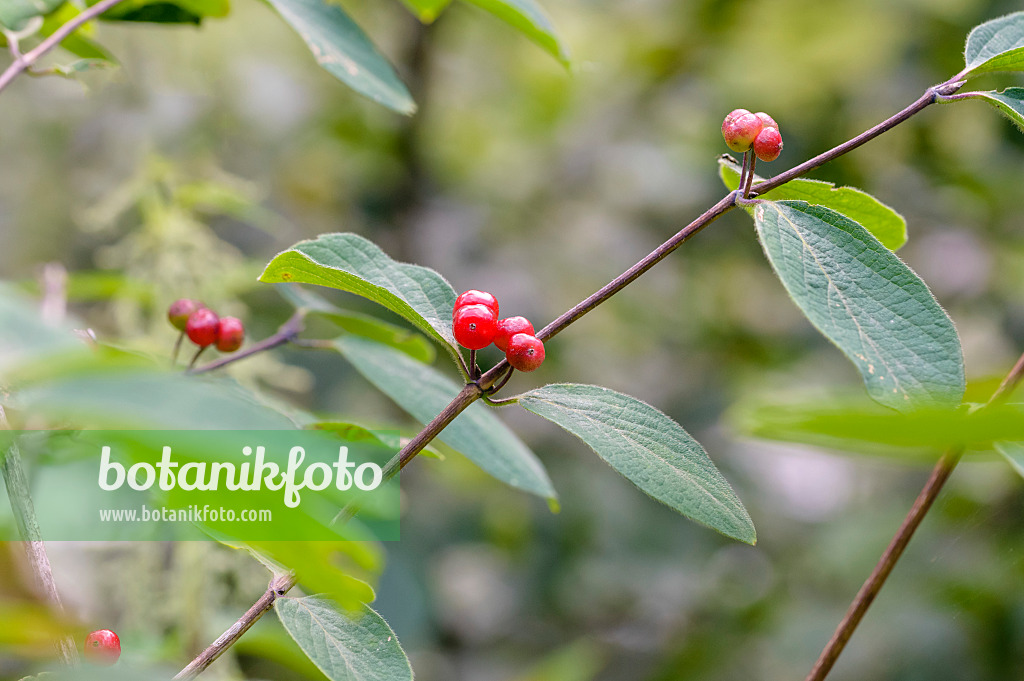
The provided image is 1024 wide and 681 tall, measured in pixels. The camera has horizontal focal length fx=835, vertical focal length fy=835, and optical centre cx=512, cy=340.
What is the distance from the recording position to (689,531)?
5.12ft

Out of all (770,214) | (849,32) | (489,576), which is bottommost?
(489,576)

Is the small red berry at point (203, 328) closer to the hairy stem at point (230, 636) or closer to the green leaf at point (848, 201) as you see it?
the hairy stem at point (230, 636)

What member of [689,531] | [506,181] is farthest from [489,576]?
[506,181]

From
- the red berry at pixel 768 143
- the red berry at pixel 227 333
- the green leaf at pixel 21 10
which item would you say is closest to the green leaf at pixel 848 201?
the red berry at pixel 768 143

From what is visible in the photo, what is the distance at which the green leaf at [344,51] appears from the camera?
0.59 m

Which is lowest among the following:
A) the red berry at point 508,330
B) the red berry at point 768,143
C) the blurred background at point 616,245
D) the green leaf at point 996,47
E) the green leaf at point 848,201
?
the blurred background at point 616,245

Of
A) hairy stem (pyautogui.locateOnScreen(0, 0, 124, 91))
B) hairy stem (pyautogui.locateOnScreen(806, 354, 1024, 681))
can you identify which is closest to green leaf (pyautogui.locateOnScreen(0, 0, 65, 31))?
hairy stem (pyautogui.locateOnScreen(0, 0, 124, 91))

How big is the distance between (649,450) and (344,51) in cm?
41

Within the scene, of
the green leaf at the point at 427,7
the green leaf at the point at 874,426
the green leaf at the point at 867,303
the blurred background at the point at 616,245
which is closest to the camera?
the green leaf at the point at 874,426

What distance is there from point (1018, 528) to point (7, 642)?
1311mm

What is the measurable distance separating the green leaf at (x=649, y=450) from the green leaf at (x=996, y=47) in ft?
0.74

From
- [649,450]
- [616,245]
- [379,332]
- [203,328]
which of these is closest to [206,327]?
[203,328]

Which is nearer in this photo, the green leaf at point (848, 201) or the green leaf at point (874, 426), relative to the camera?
the green leaf at point (874, 426)

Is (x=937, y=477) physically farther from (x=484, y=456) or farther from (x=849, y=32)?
(x=849, y=32)
